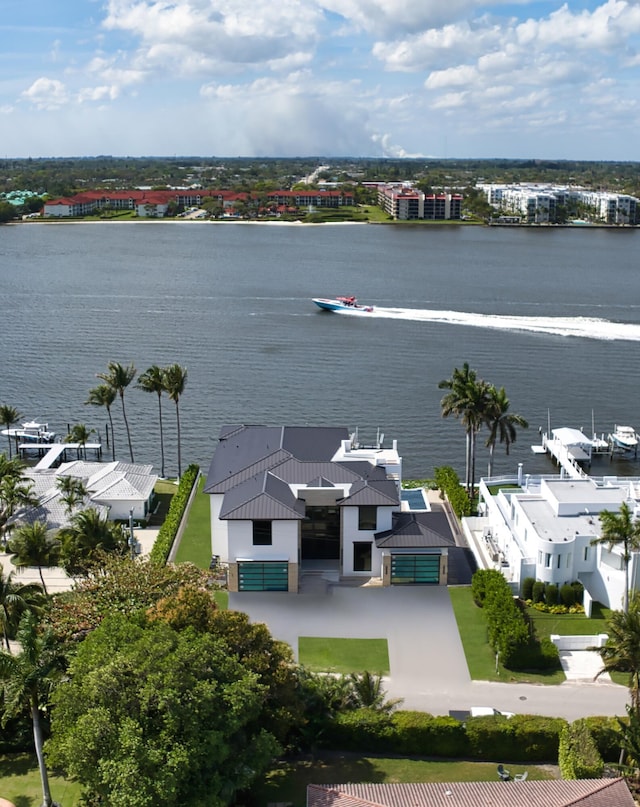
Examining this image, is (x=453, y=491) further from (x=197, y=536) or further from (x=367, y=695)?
(x=367, y=695)

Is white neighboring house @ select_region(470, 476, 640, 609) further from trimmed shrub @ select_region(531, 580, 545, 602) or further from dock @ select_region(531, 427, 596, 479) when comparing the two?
dock @ select_region(531, 427, 596, 479)

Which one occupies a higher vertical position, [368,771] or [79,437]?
[79,437]

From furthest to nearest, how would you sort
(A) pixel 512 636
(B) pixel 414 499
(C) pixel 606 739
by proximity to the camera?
(B) pixel 414 499, (A) pixel 512 636, (C) pixel 606 739

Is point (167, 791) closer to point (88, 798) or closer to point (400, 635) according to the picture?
point (88, 798)

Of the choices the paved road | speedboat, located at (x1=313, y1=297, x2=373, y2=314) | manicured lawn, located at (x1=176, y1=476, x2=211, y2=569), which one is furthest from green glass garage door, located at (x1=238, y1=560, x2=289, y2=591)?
speedboat, located at (x1=313, y1=297, x2=373, y2=314)

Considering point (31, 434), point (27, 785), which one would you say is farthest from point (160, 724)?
point (31, 434)
